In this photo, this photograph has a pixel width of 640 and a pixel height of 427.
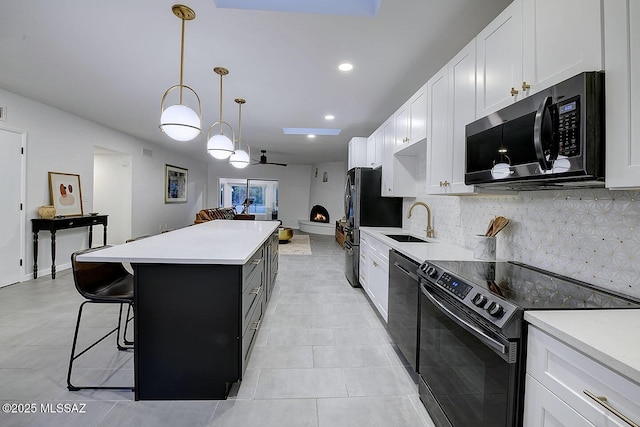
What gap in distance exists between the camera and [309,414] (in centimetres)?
164

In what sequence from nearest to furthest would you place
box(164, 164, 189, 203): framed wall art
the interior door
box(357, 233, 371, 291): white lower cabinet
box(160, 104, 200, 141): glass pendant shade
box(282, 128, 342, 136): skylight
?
box(160, 104, 200, 141): glass pendant shade
box(357, 233, 371, 291): white lower cabinet
the interior door
box(282, 128, 342, 136): skylight
box(164, 164, 189, 203): framed wall art

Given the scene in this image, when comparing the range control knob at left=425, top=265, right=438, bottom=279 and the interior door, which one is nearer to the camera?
the range control knob at left=425, top=265, right=438, bottom=279

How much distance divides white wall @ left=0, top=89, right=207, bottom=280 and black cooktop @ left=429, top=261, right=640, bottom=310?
5.39 meters

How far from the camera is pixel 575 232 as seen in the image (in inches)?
57.1

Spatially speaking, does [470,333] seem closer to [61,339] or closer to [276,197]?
[61,339]

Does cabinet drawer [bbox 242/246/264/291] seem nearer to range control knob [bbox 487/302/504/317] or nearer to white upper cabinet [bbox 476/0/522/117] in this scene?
range control knob [bbox 487/302/504/317]

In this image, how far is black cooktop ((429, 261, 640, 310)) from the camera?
107cm

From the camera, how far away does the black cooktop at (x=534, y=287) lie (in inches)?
42.1

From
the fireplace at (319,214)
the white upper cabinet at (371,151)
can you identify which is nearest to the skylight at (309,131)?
the white upper cabinet at (371,151)

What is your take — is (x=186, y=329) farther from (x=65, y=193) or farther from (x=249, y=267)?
(x=65, y=193)

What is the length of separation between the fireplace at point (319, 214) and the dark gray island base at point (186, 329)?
8649 millimetres

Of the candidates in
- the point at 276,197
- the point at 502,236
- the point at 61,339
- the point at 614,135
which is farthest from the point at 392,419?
the point at 276,197

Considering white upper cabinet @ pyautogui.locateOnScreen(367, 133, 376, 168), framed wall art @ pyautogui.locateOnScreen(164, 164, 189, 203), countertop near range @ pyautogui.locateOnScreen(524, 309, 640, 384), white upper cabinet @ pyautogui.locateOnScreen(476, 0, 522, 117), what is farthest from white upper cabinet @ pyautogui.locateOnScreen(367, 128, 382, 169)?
framed wall art @ pyautogui.locateOnScreen(164, 164, 189, 203)

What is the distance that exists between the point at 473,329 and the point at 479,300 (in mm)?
128
